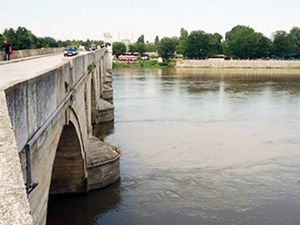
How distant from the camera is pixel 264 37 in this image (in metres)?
104

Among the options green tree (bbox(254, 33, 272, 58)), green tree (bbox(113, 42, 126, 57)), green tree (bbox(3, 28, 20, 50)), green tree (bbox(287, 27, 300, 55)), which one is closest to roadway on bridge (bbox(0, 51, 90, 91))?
green tree (bbox(3, 28, 20, 50))

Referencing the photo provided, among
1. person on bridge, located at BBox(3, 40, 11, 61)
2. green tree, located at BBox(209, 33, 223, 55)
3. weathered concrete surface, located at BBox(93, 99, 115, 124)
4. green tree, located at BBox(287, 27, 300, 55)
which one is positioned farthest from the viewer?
green tree, located at BBox(209, 33, 223, 55)

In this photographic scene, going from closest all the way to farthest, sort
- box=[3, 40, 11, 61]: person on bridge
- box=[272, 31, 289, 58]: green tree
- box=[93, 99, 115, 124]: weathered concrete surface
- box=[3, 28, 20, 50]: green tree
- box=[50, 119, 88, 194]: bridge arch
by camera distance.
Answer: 1. box=[50, 119, 88, 194]: bridge arch
2. box=[3, 40, 11, 61]: person on bridge
3. box=[93, 99, 115, 124]: weathered concrete surface
4. box=[3, 28, 20, 50]: green tree
5. box=[272, 31, 289, 58]: green tree

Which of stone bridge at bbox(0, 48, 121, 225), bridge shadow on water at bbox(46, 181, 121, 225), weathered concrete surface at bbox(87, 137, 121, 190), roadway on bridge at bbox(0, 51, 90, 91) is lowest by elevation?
bridge shadow on water at bbox(46, 181, 121, 225)

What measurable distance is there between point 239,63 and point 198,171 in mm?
87094

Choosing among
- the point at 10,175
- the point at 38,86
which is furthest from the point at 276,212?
the point at 10,175

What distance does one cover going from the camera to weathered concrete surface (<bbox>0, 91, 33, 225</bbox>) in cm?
180

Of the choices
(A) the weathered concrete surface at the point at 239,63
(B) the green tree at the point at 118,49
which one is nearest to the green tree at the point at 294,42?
(A) the weathered concrete surface at the point at 239,63

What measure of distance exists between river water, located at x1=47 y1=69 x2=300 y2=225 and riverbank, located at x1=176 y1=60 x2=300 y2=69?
221ft

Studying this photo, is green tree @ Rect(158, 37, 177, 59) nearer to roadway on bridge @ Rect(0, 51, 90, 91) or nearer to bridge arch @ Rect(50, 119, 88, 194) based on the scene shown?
roadway on bridge @ Rect(0, 51, 90, 91)

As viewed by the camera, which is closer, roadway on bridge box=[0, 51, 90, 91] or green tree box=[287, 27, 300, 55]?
roadway on bridge box=[0, 51, 90, 91]

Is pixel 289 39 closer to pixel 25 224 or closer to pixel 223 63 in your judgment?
pixel 223 63

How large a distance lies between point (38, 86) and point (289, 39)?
10810 cm

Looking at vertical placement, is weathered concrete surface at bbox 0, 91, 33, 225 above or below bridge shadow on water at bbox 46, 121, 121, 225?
above
